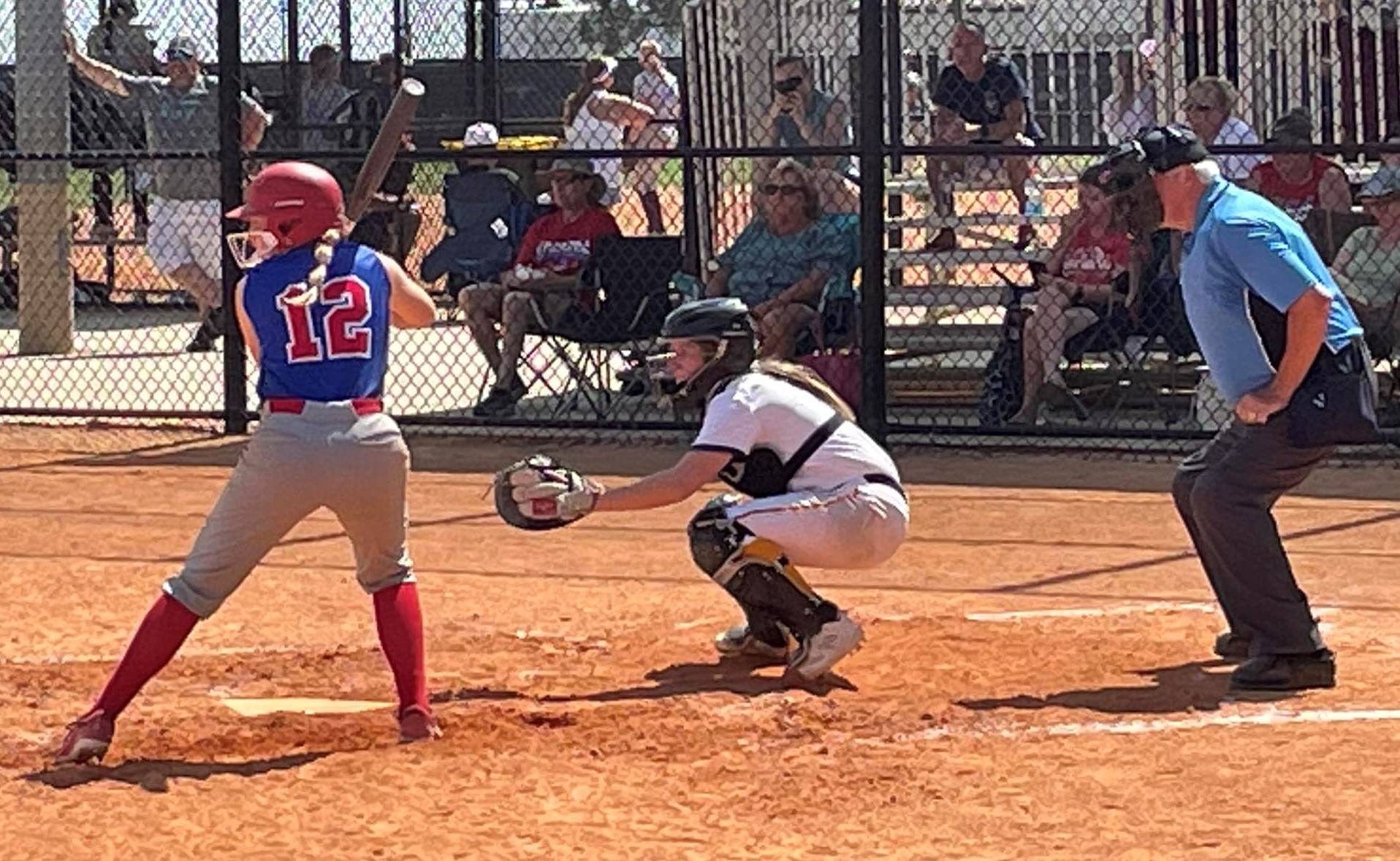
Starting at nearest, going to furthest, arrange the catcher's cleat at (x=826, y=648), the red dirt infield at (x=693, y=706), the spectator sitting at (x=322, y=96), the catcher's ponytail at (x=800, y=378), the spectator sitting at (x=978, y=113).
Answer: the red dirt infield at (x=693, y=706) < the catcher's cleat at (x=826, y=648) < the catcher's ponytail at (x=800, y=378) < the spectator sitting at (x=978, y=113) < the spectator sitting at (x=322, y=96)

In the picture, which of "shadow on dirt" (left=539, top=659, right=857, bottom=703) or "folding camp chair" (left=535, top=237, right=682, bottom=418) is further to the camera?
"folding camp chair" (left=535, top=237, right=682, bottom=418)

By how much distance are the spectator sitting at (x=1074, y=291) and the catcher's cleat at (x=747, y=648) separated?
17.2 ft

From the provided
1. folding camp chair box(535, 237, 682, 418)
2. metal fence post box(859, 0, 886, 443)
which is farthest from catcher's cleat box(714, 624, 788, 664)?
folding camp chair box(535, 237, 682, 418)

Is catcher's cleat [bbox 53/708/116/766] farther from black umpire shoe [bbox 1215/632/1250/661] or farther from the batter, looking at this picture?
black umpire shoe [bbox 1215/632/1250/661]

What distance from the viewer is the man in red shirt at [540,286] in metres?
13.2

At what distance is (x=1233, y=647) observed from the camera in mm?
7141

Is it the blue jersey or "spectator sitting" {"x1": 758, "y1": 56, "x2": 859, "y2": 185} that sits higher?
"spectator sitting" {"x1": 758, "y1": 56, "x2": 859, "y2": 185}

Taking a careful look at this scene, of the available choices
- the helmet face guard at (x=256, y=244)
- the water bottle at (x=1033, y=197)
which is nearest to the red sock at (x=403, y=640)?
the helmet face guard at (x=256, y=244)

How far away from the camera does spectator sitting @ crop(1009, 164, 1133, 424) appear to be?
1211 cm

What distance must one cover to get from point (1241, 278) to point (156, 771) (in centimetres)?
312

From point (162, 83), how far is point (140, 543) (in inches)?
285

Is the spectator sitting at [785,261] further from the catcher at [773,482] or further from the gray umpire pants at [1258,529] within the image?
the gray umpire pants at [1258,529]

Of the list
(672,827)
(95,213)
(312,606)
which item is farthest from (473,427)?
(95,213)

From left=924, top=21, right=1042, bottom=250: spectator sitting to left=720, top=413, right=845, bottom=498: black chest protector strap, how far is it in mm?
7391
